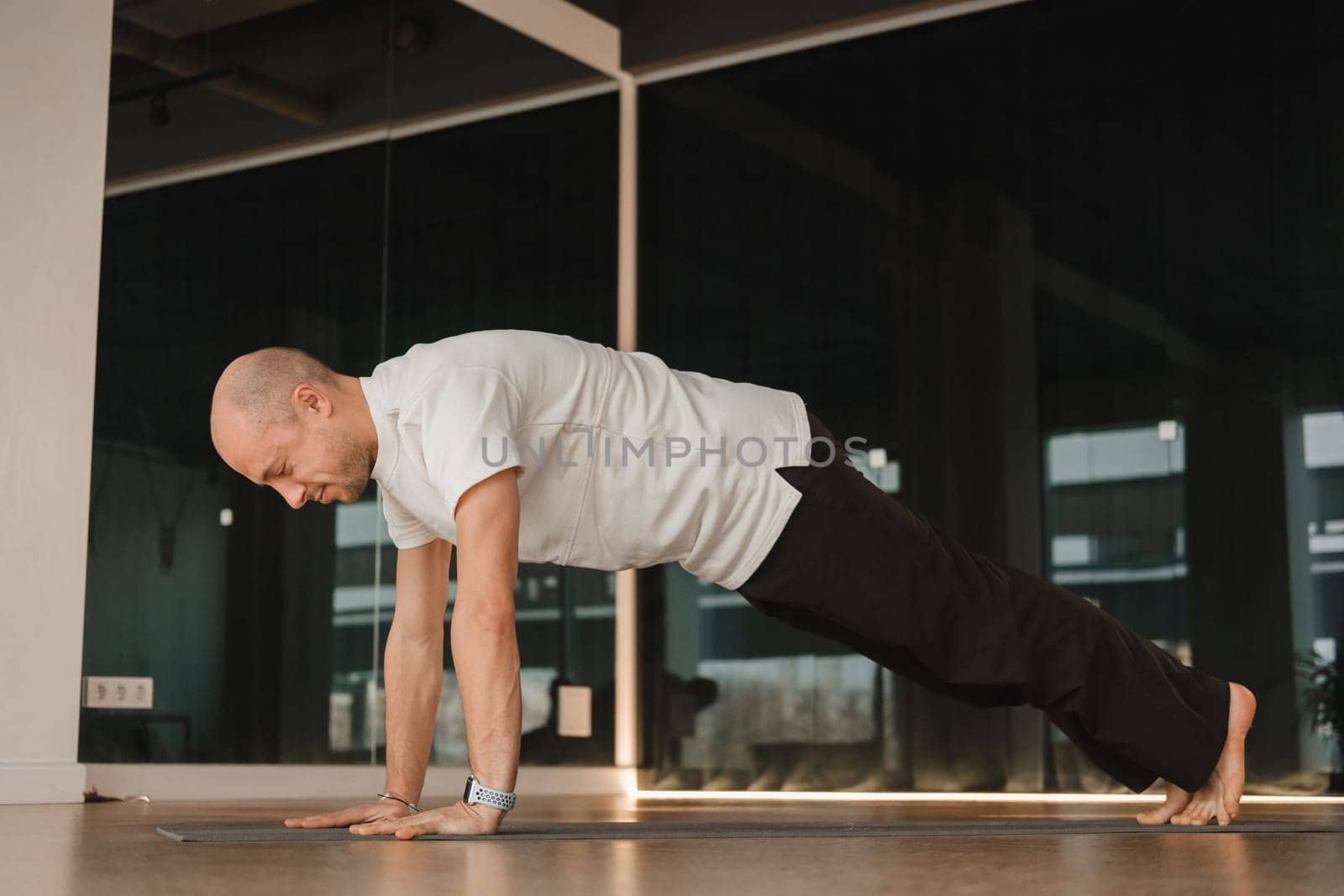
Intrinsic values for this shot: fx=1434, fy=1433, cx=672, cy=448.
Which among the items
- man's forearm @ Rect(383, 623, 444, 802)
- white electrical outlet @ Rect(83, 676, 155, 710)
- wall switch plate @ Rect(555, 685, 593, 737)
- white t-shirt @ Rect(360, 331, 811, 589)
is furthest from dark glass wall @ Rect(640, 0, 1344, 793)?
man's forearm @ Rect(383, 623, 444, 802)

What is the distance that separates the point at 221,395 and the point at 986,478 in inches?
107

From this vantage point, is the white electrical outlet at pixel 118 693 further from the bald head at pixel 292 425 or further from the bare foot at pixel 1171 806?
the bare foot at pixel 1171 806

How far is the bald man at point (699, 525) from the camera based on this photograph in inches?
75.7

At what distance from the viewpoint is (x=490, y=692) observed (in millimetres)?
1796

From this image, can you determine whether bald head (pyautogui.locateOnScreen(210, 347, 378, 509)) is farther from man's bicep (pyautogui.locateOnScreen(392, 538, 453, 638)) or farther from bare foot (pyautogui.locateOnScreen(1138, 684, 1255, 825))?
bare foot (pyautogui.locateOnScreen(1138, 684, 1255, 825))

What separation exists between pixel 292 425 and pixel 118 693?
1.67m

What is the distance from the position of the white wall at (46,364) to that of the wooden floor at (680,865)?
3.12 ft

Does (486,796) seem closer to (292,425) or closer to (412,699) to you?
(412,699)

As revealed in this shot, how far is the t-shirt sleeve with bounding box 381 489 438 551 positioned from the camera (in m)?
2.18

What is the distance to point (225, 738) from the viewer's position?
11.5ft

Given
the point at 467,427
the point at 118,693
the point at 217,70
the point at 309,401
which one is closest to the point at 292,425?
the point at 309,401

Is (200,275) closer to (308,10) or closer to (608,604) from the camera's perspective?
(308,10)

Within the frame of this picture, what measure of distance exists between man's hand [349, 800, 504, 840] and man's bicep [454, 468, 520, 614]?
26 centimetres

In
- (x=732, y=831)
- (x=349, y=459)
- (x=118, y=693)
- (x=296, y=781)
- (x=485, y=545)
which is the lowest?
(x=296, y=781)
